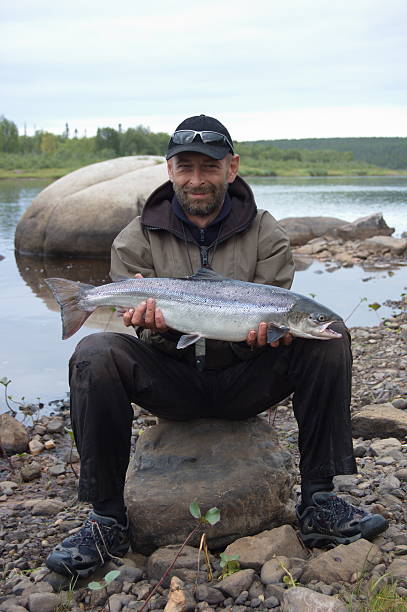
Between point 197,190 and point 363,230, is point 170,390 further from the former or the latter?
point 363,230

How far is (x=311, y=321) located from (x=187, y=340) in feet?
2.23

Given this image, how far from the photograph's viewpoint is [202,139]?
14.1ft

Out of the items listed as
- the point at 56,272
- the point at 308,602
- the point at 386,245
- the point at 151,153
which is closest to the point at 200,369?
the point at 308,602

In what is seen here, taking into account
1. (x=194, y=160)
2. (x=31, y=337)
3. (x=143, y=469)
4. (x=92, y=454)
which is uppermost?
(x=194, y=160)

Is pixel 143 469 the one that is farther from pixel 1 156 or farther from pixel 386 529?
pixel 1 156

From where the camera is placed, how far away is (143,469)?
4.22 metres

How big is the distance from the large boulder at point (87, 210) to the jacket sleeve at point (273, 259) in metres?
12.0

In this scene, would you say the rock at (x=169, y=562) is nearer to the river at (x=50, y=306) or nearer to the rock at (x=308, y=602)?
the rock at (x=308, y=602)

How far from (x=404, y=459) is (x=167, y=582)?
7.30 ft

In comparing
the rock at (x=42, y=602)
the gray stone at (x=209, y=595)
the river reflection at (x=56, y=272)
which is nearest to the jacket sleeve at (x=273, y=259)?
the gray stone at (x=209, y=595)

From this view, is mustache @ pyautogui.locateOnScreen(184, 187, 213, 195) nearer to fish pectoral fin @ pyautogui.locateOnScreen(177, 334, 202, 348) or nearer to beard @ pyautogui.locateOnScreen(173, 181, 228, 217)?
beard @ pyautogui.locateOnScreen(173, 181, 228, 217)

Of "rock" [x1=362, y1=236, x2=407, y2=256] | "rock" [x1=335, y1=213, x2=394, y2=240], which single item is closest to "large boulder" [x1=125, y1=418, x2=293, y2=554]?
"rock" [x1=362, y1=236, x2=407, y2=256]

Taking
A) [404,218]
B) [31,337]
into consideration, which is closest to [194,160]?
[31,337]

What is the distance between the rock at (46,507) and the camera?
15.3 feet
